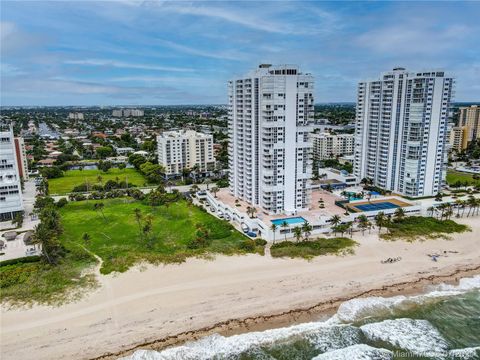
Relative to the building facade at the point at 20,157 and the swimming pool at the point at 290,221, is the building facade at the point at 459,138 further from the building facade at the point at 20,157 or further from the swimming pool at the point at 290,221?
the building facade at the point at 20,157

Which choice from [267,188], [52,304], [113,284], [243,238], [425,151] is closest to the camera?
[52,304]

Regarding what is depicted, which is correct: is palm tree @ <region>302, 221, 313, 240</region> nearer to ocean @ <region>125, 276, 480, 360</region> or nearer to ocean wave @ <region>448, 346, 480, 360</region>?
ocean @ <region>125, 276, 480, 360</region>

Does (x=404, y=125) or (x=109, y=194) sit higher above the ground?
(x=404, y=125)

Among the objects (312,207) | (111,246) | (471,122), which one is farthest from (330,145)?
(111,246)

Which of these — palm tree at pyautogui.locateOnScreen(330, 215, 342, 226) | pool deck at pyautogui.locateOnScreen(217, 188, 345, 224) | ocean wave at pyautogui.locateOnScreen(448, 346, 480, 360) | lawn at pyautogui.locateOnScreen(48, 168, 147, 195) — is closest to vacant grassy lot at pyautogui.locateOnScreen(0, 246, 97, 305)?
pool deck at pyautogui.locateOnScreen(217, 188, 345, 224)

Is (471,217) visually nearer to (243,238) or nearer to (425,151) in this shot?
(425,151)

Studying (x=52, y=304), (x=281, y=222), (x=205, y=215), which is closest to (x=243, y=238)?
(x=281, y=222)
